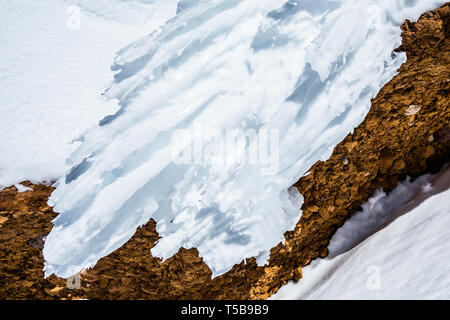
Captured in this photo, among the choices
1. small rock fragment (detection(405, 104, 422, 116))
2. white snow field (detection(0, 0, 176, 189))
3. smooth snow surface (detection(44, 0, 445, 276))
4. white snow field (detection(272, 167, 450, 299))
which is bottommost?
white snow field (detection(272, 167, 450, 299))

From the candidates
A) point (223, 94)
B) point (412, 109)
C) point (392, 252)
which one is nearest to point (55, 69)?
point (223, 94)

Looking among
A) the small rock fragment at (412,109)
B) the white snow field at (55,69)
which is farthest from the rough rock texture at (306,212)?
the white snow field at (55,69)

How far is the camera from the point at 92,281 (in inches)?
63.4

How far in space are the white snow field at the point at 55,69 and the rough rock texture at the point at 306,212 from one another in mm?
186

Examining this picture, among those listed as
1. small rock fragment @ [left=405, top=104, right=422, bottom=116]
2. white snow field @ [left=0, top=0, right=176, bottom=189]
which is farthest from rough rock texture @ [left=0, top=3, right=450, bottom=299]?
white snow field @ [left=0, top=0, right=176, bottom=189]

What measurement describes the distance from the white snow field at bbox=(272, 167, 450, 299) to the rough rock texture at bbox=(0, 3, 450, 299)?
0.07m

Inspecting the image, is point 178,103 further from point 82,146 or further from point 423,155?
point 423,155

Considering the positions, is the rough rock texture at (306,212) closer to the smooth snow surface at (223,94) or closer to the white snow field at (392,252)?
the white snow field at (392,252)

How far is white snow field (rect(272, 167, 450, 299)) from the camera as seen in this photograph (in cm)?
127

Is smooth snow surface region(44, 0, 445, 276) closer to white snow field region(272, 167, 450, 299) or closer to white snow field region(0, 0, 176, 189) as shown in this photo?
white snow field region(0, 0, 176, 189)

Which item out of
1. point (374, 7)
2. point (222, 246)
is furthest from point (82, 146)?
point (374, 7)

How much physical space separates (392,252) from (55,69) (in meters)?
1.62

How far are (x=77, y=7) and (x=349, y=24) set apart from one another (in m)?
0.89

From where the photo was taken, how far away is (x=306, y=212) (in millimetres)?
1574
